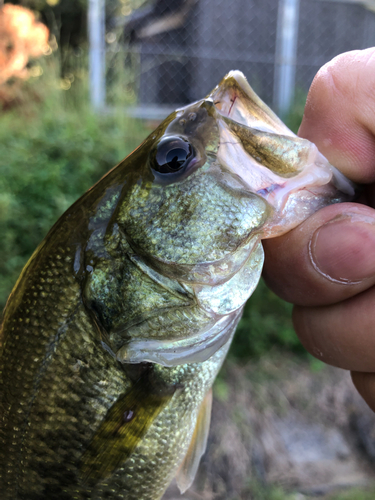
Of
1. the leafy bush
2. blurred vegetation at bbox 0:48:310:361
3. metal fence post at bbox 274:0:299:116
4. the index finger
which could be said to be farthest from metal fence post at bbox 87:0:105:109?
the index finger

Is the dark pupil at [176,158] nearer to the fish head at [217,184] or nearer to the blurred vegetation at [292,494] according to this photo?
the fish head at [217,184]

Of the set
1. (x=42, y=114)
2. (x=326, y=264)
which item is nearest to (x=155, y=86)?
(x=42, y=114)

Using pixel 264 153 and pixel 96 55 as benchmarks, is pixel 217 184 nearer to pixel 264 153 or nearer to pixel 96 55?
pixel 264 153

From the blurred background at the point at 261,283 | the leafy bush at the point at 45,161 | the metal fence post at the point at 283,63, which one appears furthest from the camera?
the metal fence post at the point at 283,63

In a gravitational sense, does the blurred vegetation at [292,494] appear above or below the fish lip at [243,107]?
below

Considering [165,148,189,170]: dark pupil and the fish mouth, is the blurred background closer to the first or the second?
[165,148,189,170]: dark pupil

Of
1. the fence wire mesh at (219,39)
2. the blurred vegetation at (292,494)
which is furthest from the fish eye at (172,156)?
the fence wire mesh at (219,39)
